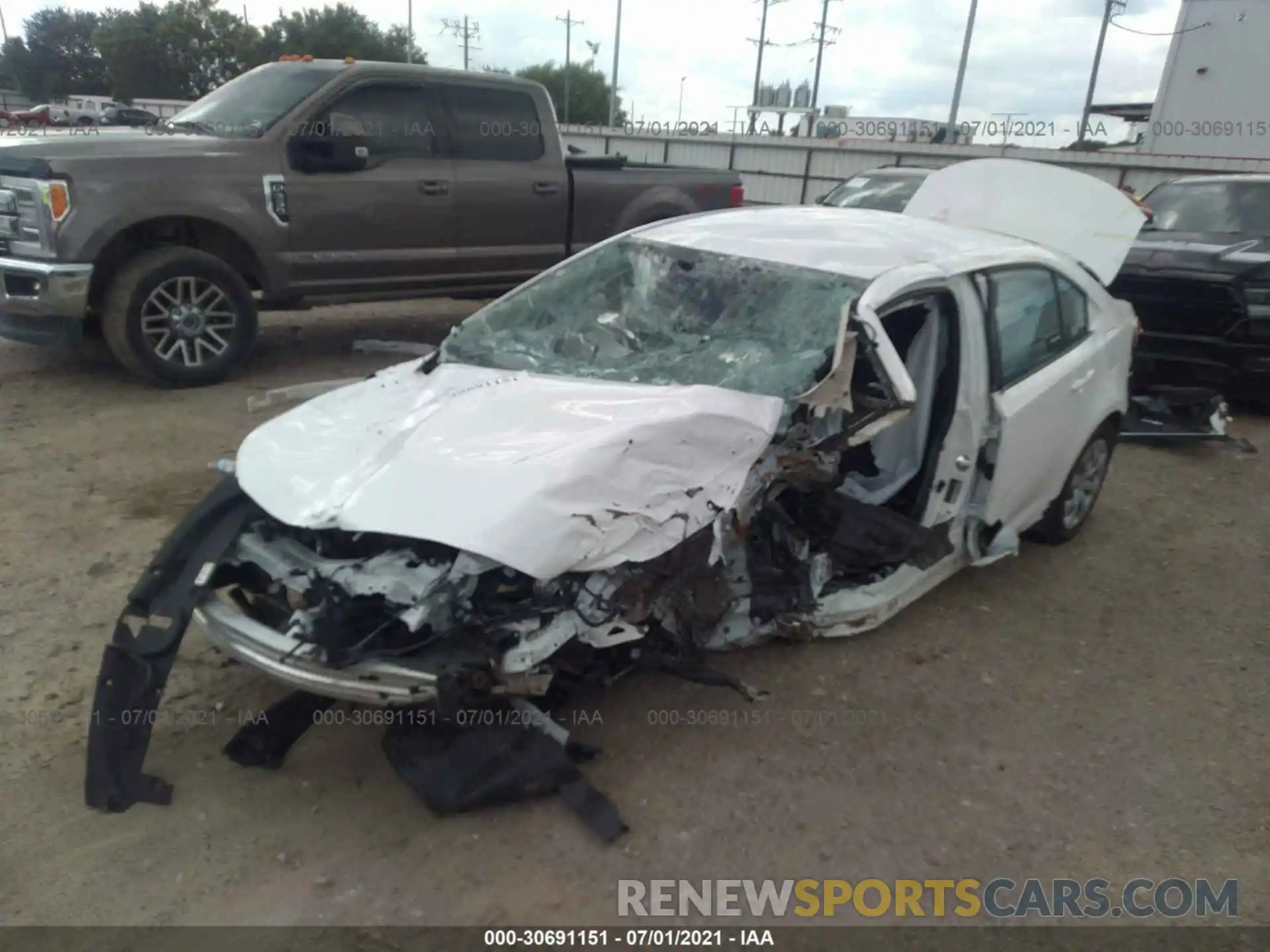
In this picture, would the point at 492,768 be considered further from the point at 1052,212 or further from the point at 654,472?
the point at 1052,212

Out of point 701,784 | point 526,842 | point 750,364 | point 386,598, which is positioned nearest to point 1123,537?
point 750,364

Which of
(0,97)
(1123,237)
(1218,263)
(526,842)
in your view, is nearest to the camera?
(526,842)

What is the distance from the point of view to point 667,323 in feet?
11.9

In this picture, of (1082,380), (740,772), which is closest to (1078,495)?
(1082,380)

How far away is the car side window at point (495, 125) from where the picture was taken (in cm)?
722

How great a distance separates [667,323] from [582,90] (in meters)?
66.5

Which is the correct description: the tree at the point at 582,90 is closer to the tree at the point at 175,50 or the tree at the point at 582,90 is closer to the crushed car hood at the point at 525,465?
the tree at the point at 175,50

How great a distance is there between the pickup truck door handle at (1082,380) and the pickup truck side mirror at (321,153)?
5.04 meters

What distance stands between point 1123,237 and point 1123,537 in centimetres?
159

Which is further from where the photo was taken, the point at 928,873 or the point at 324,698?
the point at 324,698

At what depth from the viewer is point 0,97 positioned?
44.6 metres

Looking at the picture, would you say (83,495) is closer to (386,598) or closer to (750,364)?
(386,598)

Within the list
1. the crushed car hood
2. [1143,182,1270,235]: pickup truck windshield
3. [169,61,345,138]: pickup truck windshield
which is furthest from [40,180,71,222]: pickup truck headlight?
[1143,182,1270,235]: pickup truck windshield

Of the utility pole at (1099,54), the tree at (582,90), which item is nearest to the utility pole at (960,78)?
the utility pole at (1099,54)
